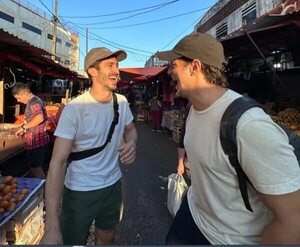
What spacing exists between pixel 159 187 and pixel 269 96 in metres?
4.65

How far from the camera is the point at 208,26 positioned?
20656 mm

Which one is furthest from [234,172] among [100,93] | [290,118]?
[290,118]

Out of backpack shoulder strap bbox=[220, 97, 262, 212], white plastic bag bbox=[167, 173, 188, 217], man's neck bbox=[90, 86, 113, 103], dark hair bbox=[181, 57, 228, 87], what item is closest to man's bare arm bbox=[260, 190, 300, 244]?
backpack shoulder strap bbox=[220, 97, 262, 212]

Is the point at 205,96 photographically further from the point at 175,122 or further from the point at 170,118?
the point at 170,118

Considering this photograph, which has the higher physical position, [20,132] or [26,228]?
[20,132]

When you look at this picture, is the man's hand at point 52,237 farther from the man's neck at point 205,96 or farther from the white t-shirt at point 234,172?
the man's neck at point 205,96

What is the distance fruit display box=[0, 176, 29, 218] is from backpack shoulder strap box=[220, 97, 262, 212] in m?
2.09

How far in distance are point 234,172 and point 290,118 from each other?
5.46 metres

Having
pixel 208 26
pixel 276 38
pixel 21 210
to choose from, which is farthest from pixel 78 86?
pixel 21 210

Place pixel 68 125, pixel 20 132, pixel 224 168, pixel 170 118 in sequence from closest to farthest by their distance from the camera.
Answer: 1. pixel 224 168
2. pixel 68 125
3. pixel 20 132
4. pixel 170 118

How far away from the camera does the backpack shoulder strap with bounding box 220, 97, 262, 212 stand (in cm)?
158

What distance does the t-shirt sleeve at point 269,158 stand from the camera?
1.46 m

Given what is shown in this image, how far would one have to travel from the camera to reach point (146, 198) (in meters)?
6.20

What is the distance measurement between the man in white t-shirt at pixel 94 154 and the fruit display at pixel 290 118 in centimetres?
412
